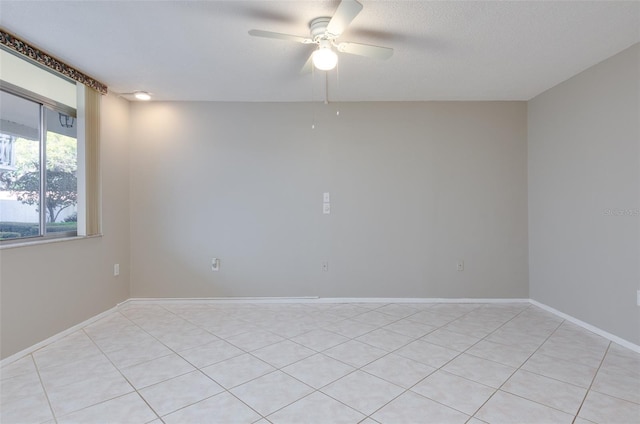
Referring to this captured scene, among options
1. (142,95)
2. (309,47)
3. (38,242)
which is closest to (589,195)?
(309,47)

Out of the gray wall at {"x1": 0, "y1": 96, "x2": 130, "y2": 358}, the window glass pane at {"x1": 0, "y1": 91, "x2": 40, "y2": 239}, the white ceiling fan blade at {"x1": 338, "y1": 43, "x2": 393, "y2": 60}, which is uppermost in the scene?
the white ceiling fan blade at {"x1": 338, "y1": 43, "x2": 393, "y2": 60}

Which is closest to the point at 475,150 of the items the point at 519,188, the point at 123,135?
the point at 519,188

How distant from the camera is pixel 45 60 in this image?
8.47ft

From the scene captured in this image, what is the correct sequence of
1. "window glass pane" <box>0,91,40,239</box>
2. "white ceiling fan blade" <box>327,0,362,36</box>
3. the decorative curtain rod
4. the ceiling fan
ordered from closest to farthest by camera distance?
"white ceiling fan blade" <box>327,0,362,36</box>, the ceiling fan, the decorative curtain rod, "window glass pane" <box>0,91,40,239</box>

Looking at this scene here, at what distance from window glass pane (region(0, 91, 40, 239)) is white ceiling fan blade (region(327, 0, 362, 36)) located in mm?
2616

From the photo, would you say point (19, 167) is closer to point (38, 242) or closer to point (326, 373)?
point (38, 242)

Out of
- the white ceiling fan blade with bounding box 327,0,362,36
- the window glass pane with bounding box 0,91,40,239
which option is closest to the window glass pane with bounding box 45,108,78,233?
the window glass pane with bounding box 0,91,40,239

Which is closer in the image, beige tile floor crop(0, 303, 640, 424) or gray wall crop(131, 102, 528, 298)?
beige tile floor crop(0, 303, 640, 424)

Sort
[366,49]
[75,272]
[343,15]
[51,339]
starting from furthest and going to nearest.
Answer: [75,272], [51,339], [366,49], [343,15]

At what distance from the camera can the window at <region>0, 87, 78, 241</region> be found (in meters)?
2.46

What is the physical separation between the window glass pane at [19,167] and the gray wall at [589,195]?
508 cm

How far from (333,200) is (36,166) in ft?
9.57

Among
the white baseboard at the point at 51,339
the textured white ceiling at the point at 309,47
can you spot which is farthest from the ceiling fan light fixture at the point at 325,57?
the white baseboard at the point at 51,339

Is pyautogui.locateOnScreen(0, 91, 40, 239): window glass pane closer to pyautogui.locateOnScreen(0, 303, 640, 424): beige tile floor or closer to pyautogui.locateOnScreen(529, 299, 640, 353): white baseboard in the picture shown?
pyautogui.locateOnScreen(0, 303, 640, 424): beige tile floor
